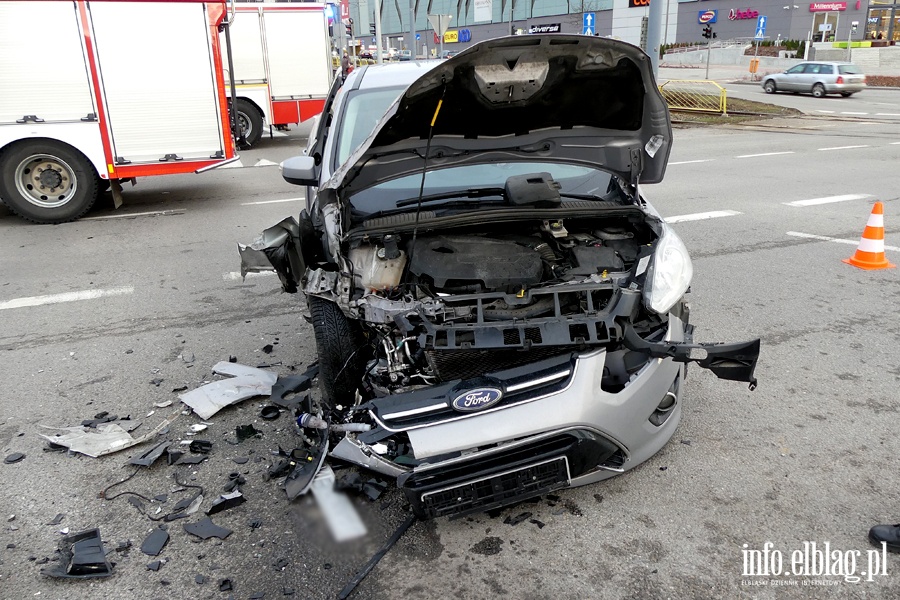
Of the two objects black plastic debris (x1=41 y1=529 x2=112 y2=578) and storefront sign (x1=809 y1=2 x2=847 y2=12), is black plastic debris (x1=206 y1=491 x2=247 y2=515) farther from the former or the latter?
storefront sign (x1=809 y1=2 x2=847 y2=12)

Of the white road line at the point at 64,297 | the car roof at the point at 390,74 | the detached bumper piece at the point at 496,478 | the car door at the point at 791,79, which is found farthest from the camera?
the car door at the point at 791,79

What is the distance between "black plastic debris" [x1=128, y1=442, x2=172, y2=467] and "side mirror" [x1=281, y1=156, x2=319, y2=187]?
5.75 feet

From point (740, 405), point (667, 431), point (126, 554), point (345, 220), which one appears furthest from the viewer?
point (740, 405)

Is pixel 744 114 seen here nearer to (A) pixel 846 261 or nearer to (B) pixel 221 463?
(A) pixel 846 261

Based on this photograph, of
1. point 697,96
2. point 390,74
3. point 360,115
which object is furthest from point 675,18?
point 360,115

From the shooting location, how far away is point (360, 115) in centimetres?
455

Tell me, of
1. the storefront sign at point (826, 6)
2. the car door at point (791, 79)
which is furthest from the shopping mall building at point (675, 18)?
the car door at point (791, 79)

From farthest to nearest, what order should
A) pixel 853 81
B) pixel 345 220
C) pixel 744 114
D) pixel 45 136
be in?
pixel 853 81, pixel 744 114, pixel 45 136, pixel 345 220

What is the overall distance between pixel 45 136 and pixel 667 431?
29.4 feet

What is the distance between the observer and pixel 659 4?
13477 millimetres

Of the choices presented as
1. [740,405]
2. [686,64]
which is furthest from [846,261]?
[686,64]

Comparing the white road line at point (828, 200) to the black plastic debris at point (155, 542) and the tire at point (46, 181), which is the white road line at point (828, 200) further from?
the tire at point (46, 181)

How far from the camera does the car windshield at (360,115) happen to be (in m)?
4.36

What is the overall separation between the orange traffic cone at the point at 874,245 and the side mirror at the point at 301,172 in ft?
17.2
